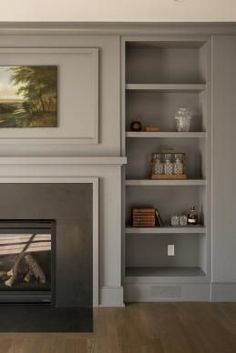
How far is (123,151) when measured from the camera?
4965 mm

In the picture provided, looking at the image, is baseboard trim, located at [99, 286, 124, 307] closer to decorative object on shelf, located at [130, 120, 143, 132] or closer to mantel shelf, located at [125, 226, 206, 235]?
mantel shelf, located at [125, 226, 206, 235]

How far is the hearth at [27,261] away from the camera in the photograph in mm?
4961

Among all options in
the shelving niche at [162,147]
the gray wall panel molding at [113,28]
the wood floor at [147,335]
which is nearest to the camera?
the wood floor at [147,335]

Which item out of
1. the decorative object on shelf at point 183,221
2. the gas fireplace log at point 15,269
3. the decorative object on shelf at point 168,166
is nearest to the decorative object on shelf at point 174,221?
the decorative object on shelf at point 183,221

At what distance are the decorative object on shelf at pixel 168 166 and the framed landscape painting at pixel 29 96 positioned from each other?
1.01m

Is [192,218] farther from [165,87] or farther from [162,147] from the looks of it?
[165,87]

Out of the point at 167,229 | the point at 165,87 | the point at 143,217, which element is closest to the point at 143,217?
the point at 143,217

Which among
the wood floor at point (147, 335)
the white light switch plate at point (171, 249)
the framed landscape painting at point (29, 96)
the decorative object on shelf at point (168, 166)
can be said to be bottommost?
the wood floor at point (147, 335)

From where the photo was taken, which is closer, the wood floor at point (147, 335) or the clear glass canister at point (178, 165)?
the wood floor at point (147, 335)

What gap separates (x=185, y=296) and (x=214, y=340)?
1118mm

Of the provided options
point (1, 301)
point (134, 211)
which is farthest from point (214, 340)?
point (1, 301)

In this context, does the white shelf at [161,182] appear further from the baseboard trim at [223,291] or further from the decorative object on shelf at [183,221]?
the baseboard trim at [223,291]

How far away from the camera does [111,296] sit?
4926mm

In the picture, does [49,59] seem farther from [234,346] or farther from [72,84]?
[234,346]
